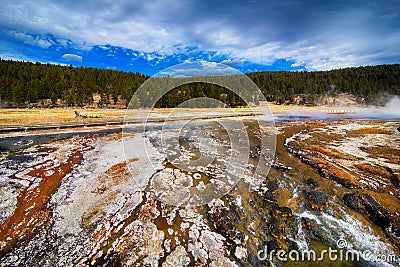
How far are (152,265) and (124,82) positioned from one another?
8705 centimetres

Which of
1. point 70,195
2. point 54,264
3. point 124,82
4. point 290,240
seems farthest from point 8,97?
point 290,240

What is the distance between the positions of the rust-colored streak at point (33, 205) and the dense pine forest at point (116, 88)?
76.0ft

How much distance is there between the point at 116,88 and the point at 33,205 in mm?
73945

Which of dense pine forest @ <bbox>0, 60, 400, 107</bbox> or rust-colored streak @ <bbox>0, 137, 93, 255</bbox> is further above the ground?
dense pine forest @ <bbox>0, 60, 400, 107</bbox>

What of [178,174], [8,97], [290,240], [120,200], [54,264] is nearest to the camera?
[54,264]

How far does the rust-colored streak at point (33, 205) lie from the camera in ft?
22.6

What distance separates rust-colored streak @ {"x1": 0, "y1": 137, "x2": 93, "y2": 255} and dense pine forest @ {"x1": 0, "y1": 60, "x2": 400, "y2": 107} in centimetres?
2318

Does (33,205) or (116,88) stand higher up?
(116,88)

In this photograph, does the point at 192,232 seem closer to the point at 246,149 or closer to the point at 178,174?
the point at 178,174

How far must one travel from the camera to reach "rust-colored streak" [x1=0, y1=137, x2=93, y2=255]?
690cm

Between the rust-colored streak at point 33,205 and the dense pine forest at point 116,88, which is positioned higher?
the dense pine forest at point 116,88

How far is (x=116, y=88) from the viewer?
247ft

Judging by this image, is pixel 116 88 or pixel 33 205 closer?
pixel 33 205

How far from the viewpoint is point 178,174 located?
12172mm
